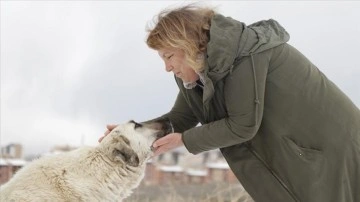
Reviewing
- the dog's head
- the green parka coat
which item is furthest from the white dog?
the green parka coat

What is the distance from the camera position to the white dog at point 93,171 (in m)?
3.30

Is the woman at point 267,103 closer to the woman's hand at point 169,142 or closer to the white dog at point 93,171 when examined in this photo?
the woman's hand at point 169,142

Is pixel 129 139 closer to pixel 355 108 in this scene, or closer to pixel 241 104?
pixel 241 104

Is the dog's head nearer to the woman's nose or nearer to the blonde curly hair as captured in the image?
the woman's nose

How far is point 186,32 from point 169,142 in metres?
0.71

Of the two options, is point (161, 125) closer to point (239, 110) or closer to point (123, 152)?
point (123, 152)

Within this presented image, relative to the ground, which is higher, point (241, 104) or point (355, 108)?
point (241, 104)

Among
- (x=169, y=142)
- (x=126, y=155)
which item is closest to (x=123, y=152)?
(x=126, y=155)

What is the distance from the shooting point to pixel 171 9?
3.26 m

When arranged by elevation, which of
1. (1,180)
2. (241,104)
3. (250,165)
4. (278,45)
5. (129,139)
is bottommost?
(1,180)

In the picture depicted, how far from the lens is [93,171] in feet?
11.4

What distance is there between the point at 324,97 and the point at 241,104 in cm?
55

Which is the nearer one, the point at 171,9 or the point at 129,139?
the point at 171,9

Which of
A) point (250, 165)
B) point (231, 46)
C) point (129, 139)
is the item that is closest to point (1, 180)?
point (129, 139)
